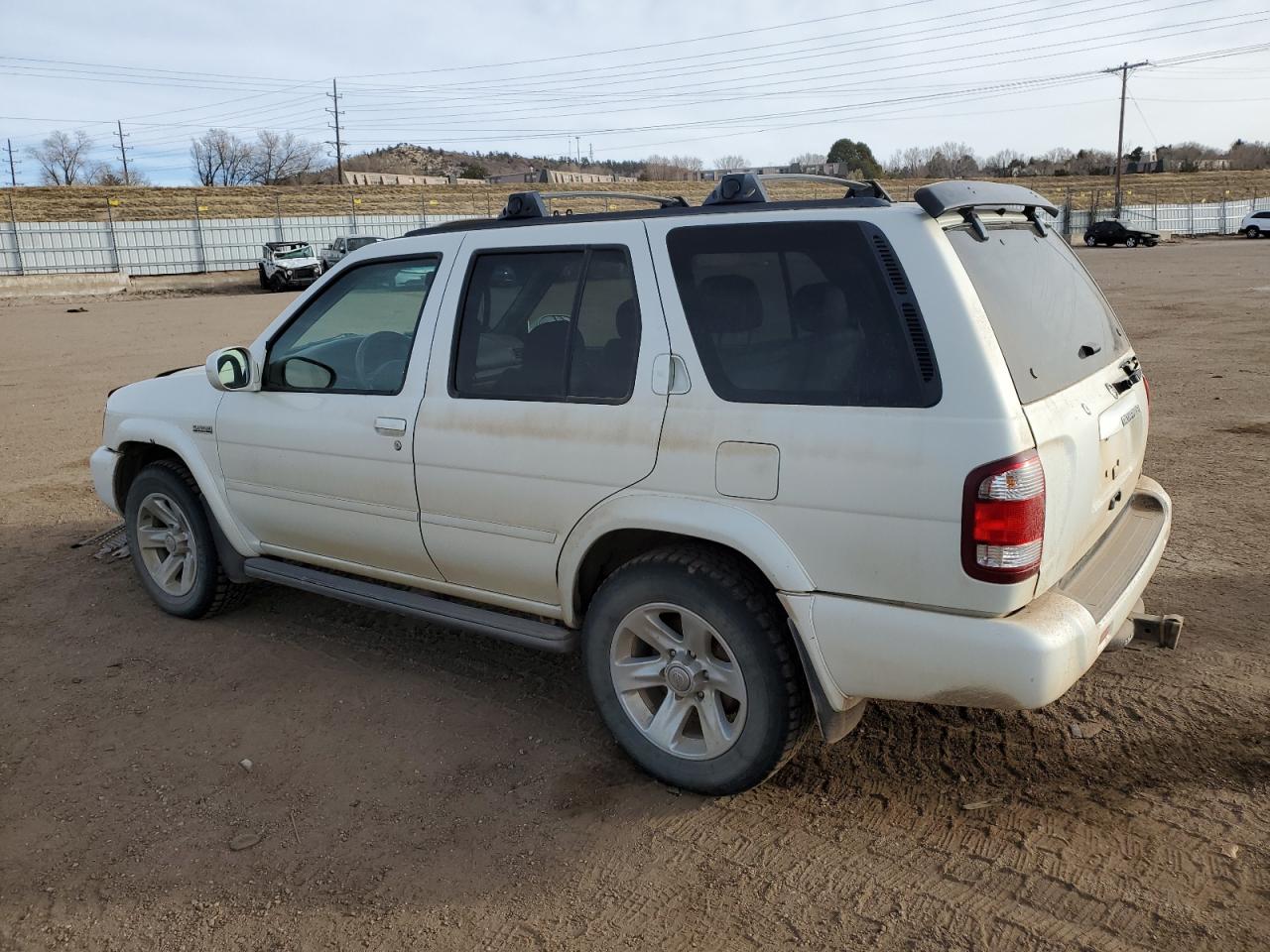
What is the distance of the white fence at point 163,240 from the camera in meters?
37.2

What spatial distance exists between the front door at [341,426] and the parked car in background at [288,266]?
30.6 meters

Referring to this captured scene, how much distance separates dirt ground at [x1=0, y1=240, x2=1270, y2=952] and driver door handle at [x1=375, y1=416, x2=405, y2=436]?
1127 mm

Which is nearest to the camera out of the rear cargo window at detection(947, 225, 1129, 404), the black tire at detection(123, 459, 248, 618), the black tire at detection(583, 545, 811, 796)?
the rear cargo window at detection(947, 225, 1129, 404)

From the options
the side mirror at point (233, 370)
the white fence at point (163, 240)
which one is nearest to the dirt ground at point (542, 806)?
the side mirror at point (233, 370)

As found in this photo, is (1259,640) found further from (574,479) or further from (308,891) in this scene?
(308,891)

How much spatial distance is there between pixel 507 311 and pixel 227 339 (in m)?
15.6

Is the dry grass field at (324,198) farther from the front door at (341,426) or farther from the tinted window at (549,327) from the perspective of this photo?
the tinted window at (549,327)

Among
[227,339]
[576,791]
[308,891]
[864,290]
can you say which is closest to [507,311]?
[864,290]

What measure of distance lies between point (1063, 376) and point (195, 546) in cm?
399

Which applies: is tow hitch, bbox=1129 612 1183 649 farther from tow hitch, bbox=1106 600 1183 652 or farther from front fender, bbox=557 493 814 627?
front fender, bbox=557 493 814 627

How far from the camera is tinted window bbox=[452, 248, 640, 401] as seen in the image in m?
3.42

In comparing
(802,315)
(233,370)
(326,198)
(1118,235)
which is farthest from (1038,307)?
(326,198)

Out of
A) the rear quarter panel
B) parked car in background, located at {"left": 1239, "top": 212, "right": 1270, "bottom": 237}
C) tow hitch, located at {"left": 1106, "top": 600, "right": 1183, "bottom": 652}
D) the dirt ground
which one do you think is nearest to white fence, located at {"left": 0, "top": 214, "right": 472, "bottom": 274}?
the dirt ground

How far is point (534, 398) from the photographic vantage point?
3.58 m
